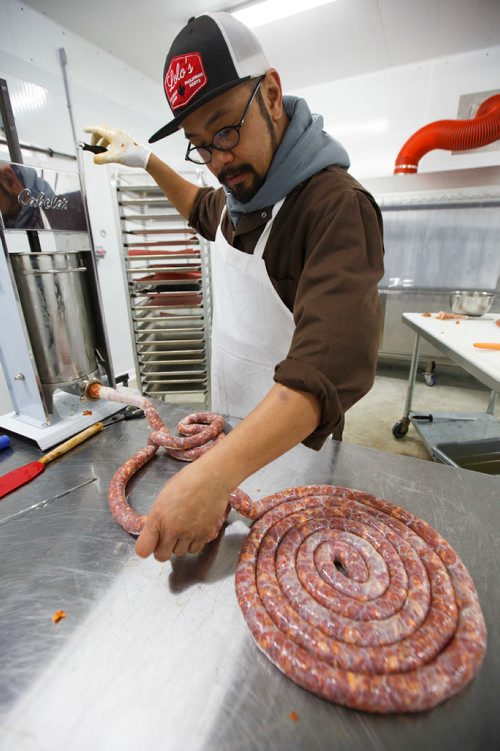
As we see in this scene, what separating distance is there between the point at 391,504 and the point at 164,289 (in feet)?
8.49

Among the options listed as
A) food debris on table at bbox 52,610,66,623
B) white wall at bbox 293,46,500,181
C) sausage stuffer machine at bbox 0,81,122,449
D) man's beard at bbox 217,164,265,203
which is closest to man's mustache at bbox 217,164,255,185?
man's beard at bbox 217,164,265,203

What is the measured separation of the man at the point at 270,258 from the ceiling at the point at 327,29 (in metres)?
2.30

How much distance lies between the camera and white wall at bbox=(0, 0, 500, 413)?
238 cm

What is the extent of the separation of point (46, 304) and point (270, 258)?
2.14ft

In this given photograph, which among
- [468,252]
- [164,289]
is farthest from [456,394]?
[164,289]

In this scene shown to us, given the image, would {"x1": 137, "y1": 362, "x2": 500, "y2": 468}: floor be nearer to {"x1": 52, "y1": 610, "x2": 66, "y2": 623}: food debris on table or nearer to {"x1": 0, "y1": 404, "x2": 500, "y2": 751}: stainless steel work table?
{"x1": 0, "y1": 404, "x2": 500, "y2": 751}: stainless steel work table

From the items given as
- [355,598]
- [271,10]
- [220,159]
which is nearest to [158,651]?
[355,598]

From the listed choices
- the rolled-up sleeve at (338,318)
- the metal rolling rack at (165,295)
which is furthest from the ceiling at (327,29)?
the rolled-up sleeve at (338,318)

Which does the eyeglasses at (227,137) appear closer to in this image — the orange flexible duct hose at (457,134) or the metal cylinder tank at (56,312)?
the metal cylinder tank at (56,312)

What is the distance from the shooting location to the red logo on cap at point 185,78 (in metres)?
0.79

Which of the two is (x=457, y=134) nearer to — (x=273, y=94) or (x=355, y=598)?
(x=273, y=94)

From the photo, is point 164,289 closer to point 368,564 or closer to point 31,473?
point 31,473

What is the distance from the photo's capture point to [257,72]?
836 millimetres

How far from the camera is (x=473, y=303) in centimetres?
246
